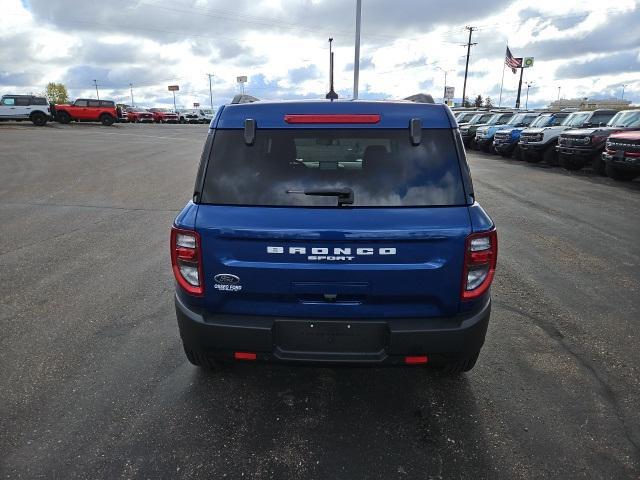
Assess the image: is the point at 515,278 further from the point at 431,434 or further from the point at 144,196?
the point at 144,196

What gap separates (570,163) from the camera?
1642cm

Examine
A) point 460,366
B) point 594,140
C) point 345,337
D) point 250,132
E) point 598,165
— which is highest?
point 250,132

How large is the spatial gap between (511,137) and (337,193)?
66.2 feet

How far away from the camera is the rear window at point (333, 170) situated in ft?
8.64

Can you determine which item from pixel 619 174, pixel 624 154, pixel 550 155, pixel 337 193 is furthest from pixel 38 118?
pixel 337 193

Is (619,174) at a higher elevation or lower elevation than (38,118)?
lower

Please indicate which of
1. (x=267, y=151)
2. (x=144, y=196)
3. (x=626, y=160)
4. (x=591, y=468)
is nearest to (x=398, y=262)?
(x=267, y=151)

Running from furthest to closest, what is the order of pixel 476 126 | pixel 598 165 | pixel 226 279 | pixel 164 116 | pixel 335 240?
1. pixel 164 116
2. pixel 476 126
3. pixel 598 165
4. pixel 226 279
5. pixel 335 240

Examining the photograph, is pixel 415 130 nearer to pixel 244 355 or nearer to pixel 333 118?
pixel 333 118

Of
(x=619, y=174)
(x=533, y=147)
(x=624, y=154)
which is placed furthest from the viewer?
(x=533, y=147)

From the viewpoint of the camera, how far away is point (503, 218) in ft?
28.3

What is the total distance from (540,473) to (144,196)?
9.65m

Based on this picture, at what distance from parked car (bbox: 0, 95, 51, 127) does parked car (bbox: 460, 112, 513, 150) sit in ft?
97.8

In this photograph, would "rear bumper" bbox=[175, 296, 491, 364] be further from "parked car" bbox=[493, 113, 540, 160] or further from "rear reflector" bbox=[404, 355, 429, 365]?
"parked car" bbox=[493, 113, 540, 160]
